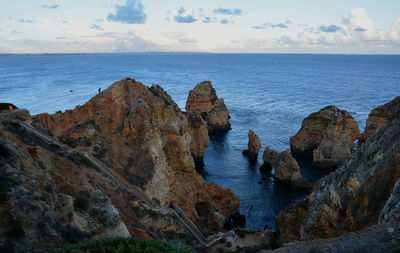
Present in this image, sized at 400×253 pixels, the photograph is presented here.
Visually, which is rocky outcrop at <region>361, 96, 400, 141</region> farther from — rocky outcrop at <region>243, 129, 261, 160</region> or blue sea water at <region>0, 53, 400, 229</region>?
rocky outcrop at <region>243, 129, 261, 160</region>

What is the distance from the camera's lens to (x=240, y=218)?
120 feet

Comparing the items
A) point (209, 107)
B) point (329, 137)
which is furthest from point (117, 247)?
point (209, 107)

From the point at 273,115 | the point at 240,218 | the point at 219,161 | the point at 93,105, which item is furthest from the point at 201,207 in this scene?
the point at 273,115

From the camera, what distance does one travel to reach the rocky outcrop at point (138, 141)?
27.6m

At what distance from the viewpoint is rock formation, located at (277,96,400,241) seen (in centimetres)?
1709


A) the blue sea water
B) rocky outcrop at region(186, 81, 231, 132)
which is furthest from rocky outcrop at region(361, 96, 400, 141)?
rocky outcrop at region(186, 81, 231, 132)

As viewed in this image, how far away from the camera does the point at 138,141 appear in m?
29.3

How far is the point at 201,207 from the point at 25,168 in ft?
80.0

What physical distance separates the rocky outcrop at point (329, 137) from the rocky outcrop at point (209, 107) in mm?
23788

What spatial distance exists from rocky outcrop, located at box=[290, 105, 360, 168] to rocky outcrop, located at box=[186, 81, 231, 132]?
23.8 m

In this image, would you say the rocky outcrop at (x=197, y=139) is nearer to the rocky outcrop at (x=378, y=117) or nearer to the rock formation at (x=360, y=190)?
the rocky outcrop at (x=378, y=117)

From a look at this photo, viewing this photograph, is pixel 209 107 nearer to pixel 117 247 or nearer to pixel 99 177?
pixel 99 177

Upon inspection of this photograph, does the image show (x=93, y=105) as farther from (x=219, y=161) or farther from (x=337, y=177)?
(x=219, y=161)

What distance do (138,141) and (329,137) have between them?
126 feet
